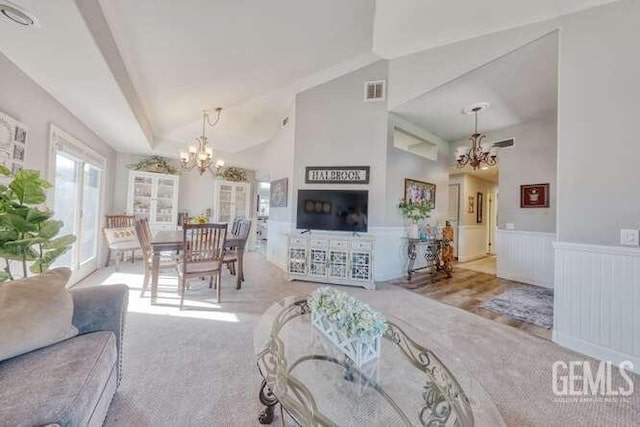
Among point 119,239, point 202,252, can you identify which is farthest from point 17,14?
point 119,239

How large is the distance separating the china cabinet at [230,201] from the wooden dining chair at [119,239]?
5.99 feet

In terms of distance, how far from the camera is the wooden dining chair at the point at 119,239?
4.40 meters

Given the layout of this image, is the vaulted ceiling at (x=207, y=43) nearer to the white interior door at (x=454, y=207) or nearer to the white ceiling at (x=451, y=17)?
the white ceiling at (x=451, y=17)

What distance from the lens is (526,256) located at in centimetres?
449

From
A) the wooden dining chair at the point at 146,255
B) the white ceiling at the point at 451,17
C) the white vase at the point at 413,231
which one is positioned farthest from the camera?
the white vase at the point at 413,231

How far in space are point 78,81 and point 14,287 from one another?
2.25 m

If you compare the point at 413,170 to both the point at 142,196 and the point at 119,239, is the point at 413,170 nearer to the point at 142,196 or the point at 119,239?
the point at 119,239

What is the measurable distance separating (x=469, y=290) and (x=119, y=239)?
19.8ft

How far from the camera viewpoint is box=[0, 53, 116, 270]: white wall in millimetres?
2150

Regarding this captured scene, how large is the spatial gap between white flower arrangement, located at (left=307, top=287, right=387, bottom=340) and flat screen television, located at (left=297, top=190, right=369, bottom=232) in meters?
2.54

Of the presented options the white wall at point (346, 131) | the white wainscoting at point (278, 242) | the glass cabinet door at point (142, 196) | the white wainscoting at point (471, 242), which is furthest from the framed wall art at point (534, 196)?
the glass cabinet door at point (142, 196)

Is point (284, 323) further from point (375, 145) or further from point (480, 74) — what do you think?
point (480, 74)

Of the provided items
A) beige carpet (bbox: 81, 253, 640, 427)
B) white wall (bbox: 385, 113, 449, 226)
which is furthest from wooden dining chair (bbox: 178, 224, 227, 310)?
white wall (bbox: 385, 113, 449, 226)

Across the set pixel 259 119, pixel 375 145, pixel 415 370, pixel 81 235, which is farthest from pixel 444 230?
pixel 81 235
